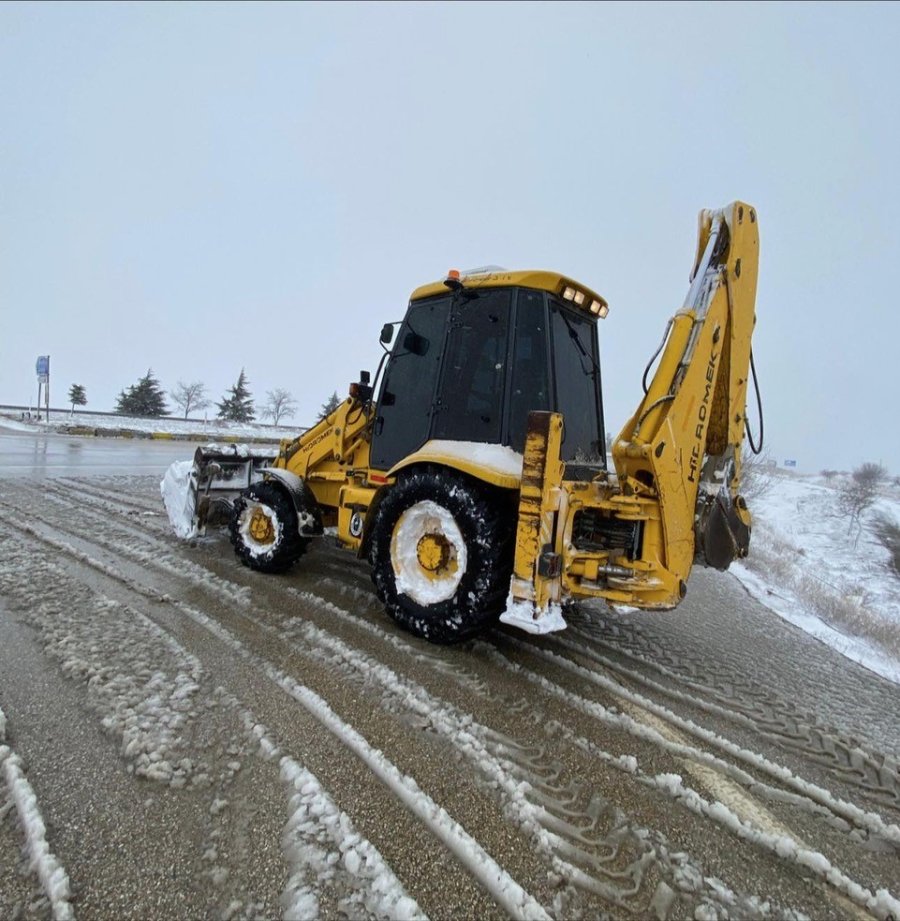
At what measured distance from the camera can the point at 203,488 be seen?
5574 millimetres

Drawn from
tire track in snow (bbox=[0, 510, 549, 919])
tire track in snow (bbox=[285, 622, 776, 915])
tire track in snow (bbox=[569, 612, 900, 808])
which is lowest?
tire track in snow (bbox=[569, 612, 900, 808])

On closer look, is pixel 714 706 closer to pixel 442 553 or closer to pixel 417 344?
pixel 442 553

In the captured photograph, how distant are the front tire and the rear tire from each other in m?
1.15

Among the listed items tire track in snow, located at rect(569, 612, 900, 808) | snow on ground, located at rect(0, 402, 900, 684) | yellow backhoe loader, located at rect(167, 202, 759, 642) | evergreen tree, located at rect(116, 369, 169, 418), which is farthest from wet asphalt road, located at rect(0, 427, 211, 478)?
evergreen tree, located at rect(116, 369, 169, 418)

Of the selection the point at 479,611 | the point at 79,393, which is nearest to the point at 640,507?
the point at 479,611

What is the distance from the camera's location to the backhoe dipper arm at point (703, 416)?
3.20 meters

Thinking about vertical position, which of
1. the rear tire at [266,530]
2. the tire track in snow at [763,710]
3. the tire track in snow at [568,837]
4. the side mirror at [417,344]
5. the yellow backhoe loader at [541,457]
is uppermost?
the side mirror at [417,344]

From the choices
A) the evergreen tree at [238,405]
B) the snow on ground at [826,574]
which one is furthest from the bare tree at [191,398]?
the snow on ground at [826,574]

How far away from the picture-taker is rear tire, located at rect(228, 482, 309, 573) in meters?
4.67

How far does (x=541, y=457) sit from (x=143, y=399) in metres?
38.4

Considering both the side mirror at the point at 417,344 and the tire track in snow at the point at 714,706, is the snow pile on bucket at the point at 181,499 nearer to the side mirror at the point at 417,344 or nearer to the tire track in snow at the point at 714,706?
the side mirror at the point at 417,344

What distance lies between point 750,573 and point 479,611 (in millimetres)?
6739

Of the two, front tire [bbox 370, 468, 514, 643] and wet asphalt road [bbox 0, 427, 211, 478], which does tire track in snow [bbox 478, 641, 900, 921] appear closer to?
front tire [bbox 370, 468, 514, 643]

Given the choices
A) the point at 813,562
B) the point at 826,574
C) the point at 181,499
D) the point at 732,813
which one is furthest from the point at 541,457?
the point at 813,562
